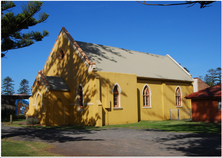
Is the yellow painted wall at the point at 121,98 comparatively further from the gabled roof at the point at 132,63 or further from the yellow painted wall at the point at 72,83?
the yellow painted wall at the point at 72,83

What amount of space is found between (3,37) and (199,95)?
16.2 m

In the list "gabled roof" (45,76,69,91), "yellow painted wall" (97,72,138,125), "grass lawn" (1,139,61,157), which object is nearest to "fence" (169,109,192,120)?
"yellow painted wall" (97,72,138,125)

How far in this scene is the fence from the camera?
1049 inches

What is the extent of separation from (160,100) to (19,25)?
17.7 metres

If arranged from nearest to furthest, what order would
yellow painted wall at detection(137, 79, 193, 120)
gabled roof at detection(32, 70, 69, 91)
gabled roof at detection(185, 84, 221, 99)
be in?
1. gabled roof at detection(185, 84, 221, 99)
2. gabled roof at detection(32, 70, 69, 91)
3. yellow painted wall at detection(137, 79, 193, 120)

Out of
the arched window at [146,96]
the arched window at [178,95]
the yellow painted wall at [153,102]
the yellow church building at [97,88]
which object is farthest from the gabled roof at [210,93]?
the arched window at [178,95]

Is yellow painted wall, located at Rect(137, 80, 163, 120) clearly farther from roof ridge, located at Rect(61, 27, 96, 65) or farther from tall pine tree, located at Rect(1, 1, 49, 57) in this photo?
tall pine tree, located at Rect(1, 1, 49, 57)

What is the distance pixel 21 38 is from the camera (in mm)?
13930

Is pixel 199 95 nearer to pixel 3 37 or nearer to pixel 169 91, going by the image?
pixel 169 91

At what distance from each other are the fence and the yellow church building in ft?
0.41

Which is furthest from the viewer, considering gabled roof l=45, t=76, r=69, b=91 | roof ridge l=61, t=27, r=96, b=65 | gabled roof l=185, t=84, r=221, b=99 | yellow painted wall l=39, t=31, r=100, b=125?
gabled roof l=45, t=76, r=69, b=91

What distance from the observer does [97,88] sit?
20.2 meters

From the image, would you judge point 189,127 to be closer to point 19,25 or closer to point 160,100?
point 160,100

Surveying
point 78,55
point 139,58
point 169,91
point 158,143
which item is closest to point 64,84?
point 78,55
